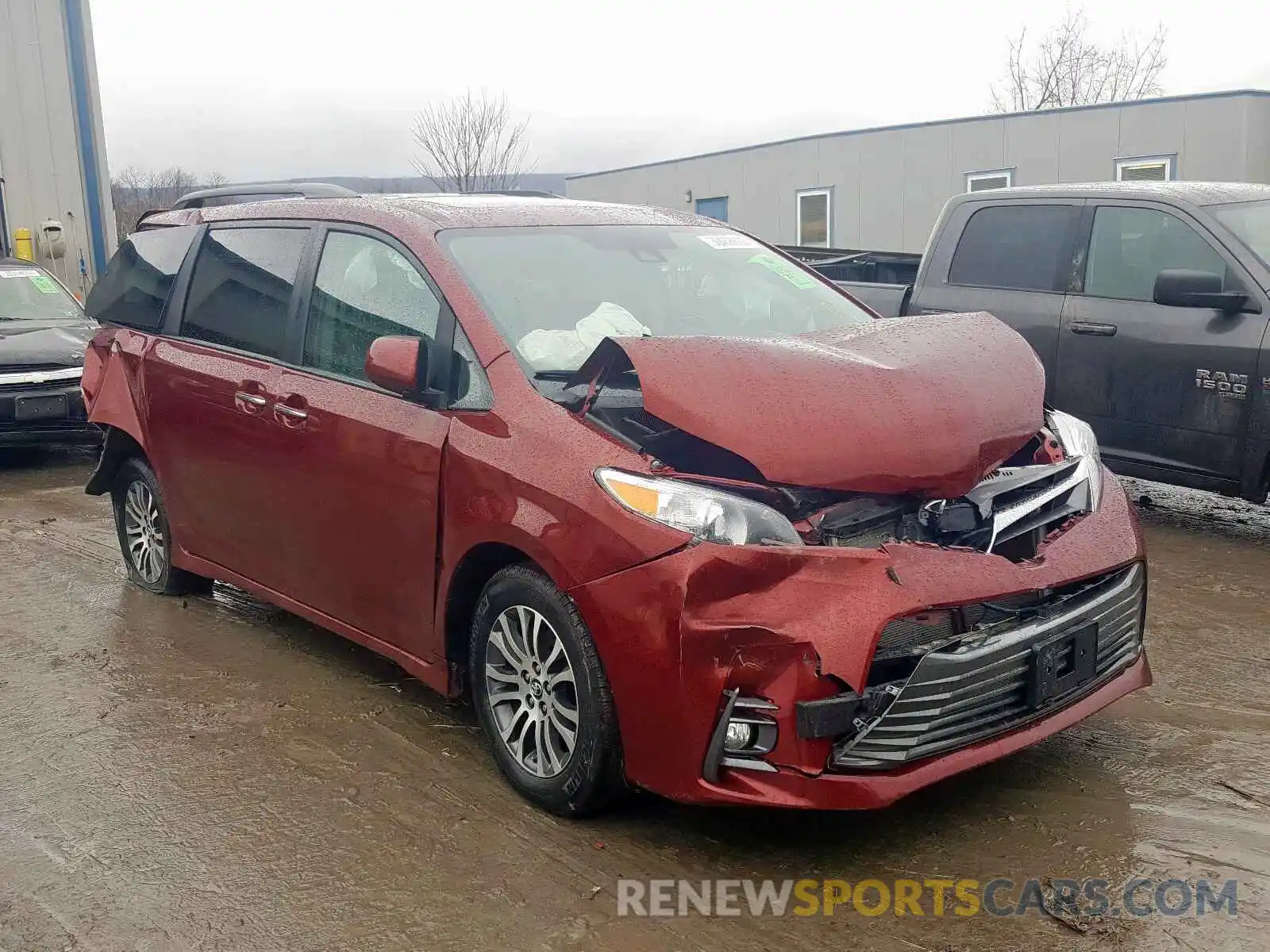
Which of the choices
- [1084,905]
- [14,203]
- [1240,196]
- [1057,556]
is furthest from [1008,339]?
[14,203]

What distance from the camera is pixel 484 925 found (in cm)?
308

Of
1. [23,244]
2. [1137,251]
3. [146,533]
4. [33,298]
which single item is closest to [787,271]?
[1137,251]

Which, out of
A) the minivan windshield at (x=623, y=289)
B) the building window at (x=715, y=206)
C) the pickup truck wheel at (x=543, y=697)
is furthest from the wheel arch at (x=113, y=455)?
the building window at (x=715, y=206)

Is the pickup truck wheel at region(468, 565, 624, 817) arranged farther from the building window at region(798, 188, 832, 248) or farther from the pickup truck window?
the building window at region(798, 188, 832, 248)

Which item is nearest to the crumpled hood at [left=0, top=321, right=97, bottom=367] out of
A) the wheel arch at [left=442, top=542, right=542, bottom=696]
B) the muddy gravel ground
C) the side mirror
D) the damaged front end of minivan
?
the muddy gravel ground

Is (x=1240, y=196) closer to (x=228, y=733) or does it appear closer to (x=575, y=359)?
(x=575, y=359)

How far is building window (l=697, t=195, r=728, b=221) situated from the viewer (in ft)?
80.6

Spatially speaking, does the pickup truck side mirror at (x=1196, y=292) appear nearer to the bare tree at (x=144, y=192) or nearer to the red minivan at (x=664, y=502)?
the red minivan at (x=664, y=502)

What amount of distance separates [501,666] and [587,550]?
631mm

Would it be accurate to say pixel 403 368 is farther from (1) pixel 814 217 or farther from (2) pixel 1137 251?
(1) pixel 814 217

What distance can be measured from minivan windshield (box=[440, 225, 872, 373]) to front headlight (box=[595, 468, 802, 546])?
726mm

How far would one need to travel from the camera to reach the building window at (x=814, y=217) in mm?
22281

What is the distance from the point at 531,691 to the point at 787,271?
2108mm

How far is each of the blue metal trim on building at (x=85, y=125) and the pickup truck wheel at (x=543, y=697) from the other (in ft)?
59.2
